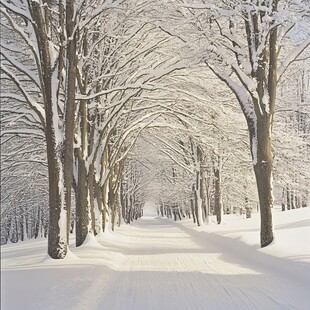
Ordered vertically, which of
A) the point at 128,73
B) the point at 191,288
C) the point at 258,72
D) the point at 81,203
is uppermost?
the point at 128,73

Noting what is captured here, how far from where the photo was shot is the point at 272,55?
47.1ft

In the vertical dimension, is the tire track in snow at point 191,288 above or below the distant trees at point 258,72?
below

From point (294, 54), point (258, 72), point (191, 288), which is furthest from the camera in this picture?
point (258, 72)

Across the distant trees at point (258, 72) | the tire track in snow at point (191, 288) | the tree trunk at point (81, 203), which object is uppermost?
the distant trees at point (258, 72)

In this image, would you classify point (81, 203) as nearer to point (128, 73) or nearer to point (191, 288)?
point (128, 73)

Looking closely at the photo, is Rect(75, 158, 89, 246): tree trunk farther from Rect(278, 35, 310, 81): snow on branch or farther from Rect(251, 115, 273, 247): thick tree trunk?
Rect(278, 35, 310, 81): snow on branch

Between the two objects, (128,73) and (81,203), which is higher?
(128,73)

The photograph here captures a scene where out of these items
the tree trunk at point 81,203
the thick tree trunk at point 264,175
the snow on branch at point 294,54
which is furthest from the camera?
the tree trunk at point 81,203

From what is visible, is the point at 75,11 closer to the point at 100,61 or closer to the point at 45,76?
the point at 45,76

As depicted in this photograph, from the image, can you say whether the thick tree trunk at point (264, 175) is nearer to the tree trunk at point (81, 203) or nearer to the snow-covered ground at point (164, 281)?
the snow-covered ground at point (164, 281)

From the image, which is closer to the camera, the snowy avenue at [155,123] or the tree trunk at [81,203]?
the snowy avenue at [155,123]

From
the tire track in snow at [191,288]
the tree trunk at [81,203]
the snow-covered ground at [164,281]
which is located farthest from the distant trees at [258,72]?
the tree trunk at [81,203]

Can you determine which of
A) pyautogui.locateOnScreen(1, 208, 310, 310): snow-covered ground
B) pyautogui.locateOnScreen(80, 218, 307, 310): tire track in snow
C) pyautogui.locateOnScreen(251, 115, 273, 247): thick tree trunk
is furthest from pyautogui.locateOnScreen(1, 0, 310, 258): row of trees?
pyautogui.locateOnScreen(80, 218, 307, 310): tire track in snow

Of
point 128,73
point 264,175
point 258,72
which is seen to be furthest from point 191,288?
point 128,73
